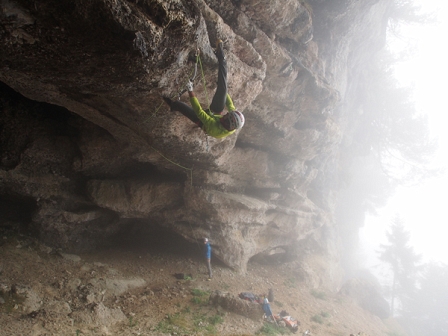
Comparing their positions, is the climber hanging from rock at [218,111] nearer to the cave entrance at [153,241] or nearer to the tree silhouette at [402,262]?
the cave entrance at [153,241]

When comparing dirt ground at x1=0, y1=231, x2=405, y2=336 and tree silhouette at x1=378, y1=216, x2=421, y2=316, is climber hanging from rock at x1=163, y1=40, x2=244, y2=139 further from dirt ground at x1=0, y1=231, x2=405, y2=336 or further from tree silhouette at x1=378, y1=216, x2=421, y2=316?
tree silhouette at x1=378, y1=216, x2=421, y2=316

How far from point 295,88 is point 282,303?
10.8 metres

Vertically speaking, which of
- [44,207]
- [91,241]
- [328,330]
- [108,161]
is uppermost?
[108,161]

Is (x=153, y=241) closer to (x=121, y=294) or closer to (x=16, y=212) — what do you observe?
(x=121, y=294)

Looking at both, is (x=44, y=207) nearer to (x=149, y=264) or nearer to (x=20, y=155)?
(x=20, y=155)

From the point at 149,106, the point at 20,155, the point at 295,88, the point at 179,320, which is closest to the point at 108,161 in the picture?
the point at 20,155

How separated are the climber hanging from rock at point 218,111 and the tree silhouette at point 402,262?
42219 millimetres

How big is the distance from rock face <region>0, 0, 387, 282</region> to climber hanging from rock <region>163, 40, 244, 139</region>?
406 mm

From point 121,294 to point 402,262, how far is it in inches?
1697

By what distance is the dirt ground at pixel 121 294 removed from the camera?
20.5 ft

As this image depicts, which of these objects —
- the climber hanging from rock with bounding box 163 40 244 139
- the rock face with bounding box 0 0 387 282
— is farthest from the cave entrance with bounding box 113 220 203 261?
the climber hanging from rock with bounding box 163 40 244 139

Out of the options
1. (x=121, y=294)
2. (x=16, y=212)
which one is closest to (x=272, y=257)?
(x=121, y=294)

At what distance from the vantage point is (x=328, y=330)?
1160 cm

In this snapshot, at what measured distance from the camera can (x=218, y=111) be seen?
6230 millimetres
